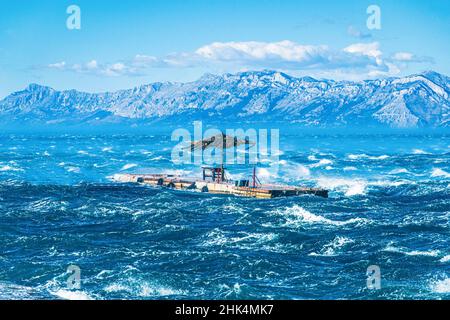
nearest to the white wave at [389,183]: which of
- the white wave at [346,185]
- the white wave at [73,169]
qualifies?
the white wave at [346,185]

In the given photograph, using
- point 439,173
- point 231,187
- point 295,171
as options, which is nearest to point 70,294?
point 231,187

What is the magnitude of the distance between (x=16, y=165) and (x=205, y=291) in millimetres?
133312

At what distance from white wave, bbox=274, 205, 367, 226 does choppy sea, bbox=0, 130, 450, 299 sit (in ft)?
0.65

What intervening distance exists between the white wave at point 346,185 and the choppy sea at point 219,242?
61 centimetres

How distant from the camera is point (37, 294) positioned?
4581 cm

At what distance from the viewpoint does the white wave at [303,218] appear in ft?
254

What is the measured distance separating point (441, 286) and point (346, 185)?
7496 cm

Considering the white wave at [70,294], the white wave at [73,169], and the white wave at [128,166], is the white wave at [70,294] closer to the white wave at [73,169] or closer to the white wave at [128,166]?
the white wave at [73,169]

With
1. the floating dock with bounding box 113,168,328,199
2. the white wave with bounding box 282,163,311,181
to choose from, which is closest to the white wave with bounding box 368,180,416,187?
the white wave with bounding box 282,163,311,181

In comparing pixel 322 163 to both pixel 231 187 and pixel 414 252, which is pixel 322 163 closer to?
pixel 231 187

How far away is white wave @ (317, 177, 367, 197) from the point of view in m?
111

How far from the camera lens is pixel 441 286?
48.5 metres

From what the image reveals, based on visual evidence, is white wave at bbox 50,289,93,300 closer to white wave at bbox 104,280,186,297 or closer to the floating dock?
white wave at bbox 104,280,186,297
